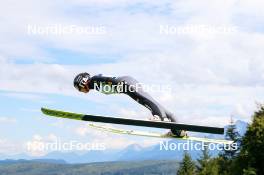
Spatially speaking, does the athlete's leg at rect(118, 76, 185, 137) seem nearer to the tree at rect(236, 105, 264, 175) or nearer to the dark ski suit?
the dark ski suit

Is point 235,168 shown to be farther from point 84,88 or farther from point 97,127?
point 84,88

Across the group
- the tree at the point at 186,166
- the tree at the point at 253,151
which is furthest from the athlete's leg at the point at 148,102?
the tree at the point at 186,166

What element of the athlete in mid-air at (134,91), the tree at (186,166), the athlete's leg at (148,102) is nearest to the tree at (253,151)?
the athlete in mid-air at (134,91)

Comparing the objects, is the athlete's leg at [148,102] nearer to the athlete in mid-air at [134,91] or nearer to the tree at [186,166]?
the athlete in mid-air at [134,91]

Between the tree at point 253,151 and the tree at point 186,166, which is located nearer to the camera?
the tree at point 253,151

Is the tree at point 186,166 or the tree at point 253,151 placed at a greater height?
the tree at point 253,151

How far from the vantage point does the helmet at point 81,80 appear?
1783 centimetres

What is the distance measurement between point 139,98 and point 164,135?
304cm

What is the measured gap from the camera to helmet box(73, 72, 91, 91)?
58.5 feet

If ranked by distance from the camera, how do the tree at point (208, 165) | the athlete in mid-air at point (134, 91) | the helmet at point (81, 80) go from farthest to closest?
the tree at point (208, 165) < the helmet at point (81, 80) < the athlete in mid-air at point (134, 91)

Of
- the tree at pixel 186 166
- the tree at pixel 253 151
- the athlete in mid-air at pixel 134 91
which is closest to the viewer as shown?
the athlete in mid-air at pixel 134 91

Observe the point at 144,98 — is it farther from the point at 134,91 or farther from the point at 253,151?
the point at 253,151

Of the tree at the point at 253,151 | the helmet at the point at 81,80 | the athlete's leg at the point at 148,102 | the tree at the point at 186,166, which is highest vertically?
the helmet at the point at 81,80

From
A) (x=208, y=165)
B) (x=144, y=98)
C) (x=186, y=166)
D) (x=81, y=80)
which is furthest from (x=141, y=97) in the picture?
(x=186, y=166)
